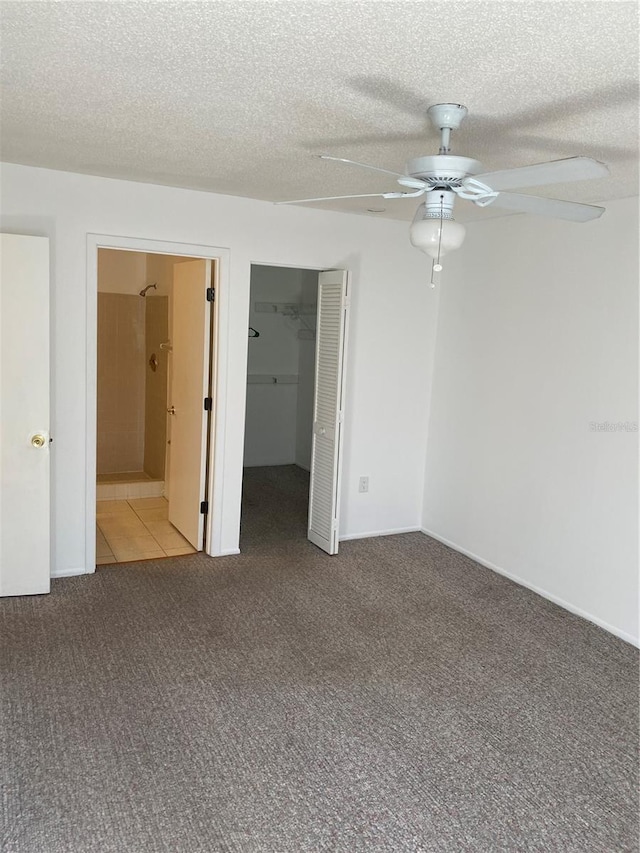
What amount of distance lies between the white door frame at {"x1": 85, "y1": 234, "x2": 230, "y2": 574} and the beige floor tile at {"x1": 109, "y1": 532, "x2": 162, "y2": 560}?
0.41m

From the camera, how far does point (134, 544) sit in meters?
4.92

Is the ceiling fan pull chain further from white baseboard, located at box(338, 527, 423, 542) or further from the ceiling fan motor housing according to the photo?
white baseboard, located at box(338, 527, 423, 542)

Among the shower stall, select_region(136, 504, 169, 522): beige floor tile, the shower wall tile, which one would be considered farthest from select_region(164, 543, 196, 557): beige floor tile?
the shower wall tile

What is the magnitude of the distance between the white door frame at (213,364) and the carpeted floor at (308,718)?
13.7 inches

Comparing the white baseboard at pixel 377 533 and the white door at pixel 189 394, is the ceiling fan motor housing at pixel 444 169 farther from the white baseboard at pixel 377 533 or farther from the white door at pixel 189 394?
the white baseboard at pixel 377 533

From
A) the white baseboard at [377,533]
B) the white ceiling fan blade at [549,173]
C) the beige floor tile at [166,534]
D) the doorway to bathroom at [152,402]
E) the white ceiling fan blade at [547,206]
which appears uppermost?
the white ceiling fan blade at [549,173]

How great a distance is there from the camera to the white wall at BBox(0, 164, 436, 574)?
13.1 feet

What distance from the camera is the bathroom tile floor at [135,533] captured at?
4734 mm

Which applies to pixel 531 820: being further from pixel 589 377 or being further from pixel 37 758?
pixel 589 377

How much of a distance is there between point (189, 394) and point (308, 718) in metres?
2.56

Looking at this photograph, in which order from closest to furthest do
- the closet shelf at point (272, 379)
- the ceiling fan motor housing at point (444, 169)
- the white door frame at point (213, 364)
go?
the ceiling fan motor housing at point (444, 169), the white door frame at point (213, 364), the closet shelf at point (272, 379)

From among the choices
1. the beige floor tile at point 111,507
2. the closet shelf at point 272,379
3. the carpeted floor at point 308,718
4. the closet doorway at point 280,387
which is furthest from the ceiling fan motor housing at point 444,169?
the closet shelf at point 272,379

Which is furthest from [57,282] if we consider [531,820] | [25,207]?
[531,820]

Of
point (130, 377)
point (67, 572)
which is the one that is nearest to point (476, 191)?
point (67, 572)
